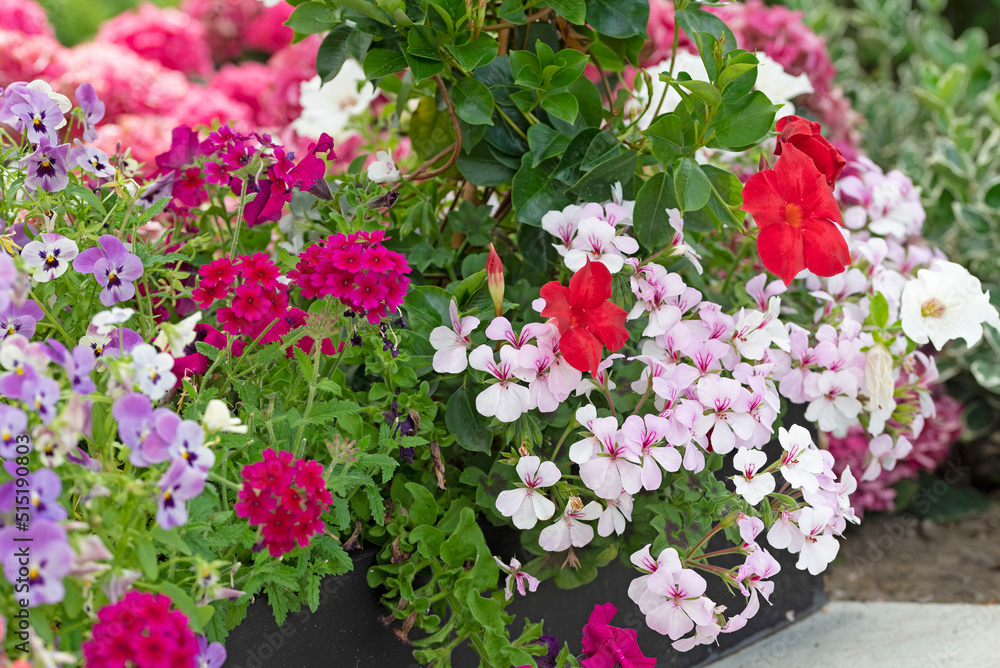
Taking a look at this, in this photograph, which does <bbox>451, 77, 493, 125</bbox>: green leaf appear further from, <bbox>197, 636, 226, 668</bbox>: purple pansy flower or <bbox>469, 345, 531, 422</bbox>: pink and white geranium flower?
<bbox>197, 636, 226, 668</bbox>: purple pansy flower

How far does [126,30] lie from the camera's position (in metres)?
2.64

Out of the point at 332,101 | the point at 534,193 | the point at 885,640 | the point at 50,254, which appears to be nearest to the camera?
the point at 50,254

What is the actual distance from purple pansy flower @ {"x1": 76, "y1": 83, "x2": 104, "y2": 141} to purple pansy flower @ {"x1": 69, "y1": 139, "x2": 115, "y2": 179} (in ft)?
0.05

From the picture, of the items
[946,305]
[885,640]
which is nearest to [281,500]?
[946,305]

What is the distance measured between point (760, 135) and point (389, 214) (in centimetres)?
51

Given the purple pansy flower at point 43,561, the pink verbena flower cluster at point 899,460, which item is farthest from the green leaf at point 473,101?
the pink verbena flower cluster at point 899,460

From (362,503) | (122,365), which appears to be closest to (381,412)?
(362,503)

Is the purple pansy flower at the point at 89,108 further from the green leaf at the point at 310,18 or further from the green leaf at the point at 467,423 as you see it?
the green leaf at the point at 467,423

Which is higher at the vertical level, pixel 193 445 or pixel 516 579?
pixel 193 445

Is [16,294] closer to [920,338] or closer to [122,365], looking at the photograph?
[122,365]

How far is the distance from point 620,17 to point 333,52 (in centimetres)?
37

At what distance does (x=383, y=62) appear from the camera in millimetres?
928

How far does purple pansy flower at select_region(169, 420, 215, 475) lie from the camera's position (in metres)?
0.56

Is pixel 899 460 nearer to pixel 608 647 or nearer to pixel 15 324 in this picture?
pixel 608 647
